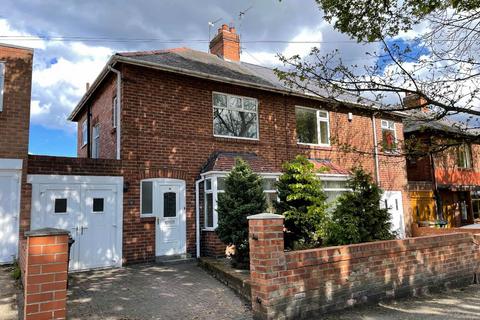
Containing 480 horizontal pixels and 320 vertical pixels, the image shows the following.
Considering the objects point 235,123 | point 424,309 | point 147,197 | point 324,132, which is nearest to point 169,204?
point 147,197

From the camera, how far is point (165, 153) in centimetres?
1066

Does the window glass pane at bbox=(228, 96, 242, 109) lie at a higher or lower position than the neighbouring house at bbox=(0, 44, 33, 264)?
higher

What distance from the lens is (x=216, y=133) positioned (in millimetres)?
11961

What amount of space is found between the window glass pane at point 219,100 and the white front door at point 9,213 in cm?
590

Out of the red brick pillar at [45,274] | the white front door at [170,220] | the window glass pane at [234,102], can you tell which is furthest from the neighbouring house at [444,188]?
the red brick pillar at [45,274]

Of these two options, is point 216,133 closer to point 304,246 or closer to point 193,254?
point 193,254

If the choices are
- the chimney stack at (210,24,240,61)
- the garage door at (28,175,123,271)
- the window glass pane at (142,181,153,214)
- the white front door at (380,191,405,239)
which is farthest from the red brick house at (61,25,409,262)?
the white front door at (380,191,405,239)

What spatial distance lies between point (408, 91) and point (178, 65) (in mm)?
7287

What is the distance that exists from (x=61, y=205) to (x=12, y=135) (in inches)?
79.2

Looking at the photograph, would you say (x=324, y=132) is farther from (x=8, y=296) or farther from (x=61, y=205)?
(x=8, y=296)

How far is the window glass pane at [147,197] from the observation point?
33.4 feet

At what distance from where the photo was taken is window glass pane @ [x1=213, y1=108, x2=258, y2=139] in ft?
39.7

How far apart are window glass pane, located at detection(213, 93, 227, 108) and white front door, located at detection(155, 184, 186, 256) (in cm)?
305

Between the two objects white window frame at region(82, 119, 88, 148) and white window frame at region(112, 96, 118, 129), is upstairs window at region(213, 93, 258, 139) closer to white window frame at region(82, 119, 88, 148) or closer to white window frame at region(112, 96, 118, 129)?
white window frame at region(112, 96, 118, 129)
